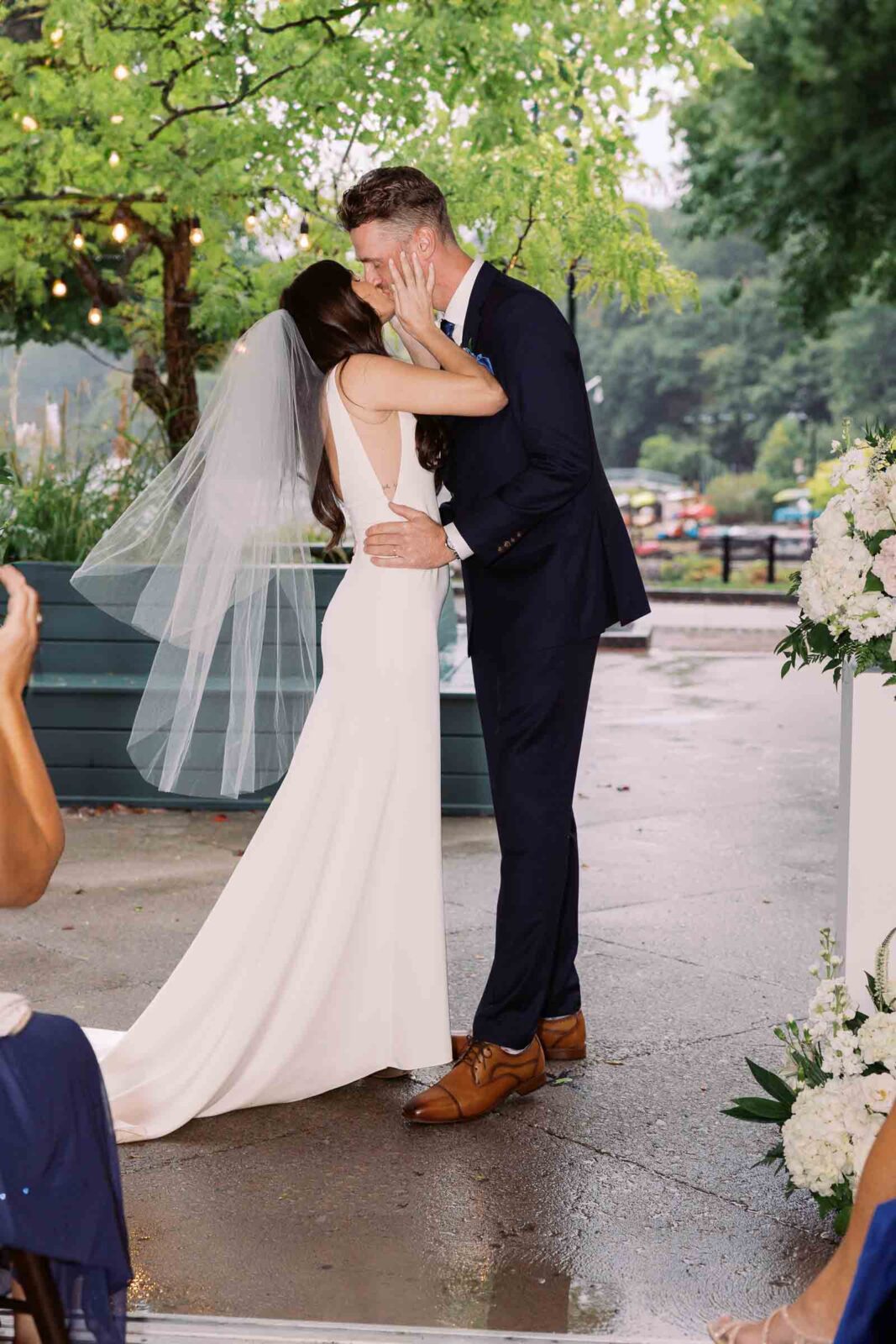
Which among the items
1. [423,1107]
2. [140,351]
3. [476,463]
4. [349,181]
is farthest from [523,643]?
[140,351]

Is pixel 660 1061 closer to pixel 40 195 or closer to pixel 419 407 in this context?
pixel 419 407

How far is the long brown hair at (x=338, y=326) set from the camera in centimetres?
416

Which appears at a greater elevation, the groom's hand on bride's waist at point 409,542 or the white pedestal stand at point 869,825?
the groom's hand on bride's waist at point 409,542

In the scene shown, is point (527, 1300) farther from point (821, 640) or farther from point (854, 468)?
point (854, 468)

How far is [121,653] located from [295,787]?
462cm

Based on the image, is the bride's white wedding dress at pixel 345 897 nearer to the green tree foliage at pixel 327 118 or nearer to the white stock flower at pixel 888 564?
the white stock flower at pixel 888 564

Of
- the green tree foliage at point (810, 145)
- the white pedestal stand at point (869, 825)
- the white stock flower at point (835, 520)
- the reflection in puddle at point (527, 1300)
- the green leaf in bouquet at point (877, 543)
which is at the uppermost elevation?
the green tree foliage at point (810, 145)

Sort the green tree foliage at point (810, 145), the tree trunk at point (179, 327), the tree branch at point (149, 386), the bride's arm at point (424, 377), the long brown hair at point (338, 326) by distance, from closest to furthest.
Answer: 1. the bride's arm at point (424, 377)
2. the long brown hair at point (338, 326)
3. the tree trunk at point (179, 327)
4. the tree branch at point (149, 386)
5. the green tree foliage at point (810, 145)

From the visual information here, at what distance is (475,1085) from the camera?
4.02 meters

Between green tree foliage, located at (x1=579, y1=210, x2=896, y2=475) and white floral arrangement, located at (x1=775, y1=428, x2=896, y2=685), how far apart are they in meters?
55.2

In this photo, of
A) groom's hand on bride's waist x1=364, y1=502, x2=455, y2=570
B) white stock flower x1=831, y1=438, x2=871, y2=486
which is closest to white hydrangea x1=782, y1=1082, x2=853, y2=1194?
white stock flower x1=831, y1=438, x2=871, y2=486

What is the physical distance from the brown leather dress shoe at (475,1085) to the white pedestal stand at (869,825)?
1.06m

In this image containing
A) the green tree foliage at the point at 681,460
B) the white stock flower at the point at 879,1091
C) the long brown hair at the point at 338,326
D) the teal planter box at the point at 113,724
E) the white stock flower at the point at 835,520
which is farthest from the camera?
the green tree foliage at the point at 681,460

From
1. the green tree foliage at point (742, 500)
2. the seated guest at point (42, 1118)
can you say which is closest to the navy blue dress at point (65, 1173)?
the seated guest at point (42, 1118)
